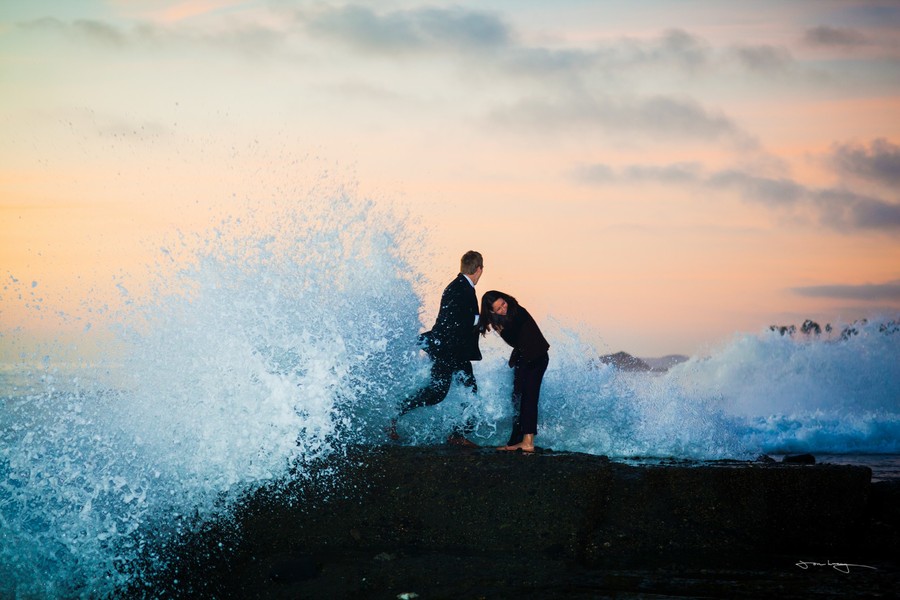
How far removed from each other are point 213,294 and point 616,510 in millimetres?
4103

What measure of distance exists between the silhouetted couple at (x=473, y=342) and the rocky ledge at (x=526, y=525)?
0.73m

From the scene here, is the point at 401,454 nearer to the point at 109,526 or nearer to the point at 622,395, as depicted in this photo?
the point at 109,526

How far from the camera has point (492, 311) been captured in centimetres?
680

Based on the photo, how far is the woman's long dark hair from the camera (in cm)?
679

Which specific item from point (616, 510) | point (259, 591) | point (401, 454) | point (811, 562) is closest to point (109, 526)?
point (259, 591)

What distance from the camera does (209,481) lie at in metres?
6.02

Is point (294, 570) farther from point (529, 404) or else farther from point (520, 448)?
point (529, 404)

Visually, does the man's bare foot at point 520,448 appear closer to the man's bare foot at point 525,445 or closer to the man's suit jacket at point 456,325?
the man's bare foot at point 525,445

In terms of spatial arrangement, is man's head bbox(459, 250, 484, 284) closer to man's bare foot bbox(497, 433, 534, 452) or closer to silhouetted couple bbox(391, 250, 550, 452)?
silhouetted couple bbox(391, 250, 550, 452)

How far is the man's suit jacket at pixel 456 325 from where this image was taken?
274 inches
